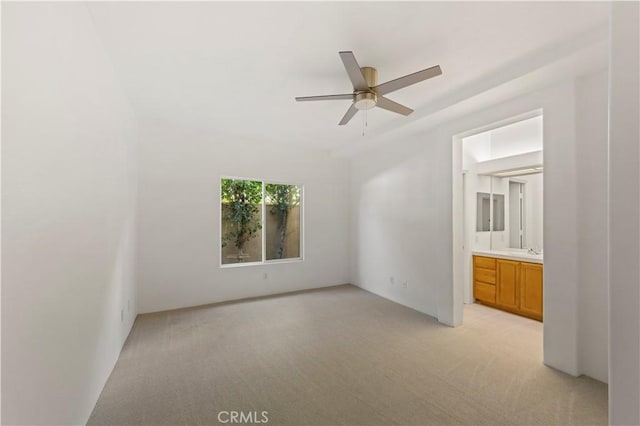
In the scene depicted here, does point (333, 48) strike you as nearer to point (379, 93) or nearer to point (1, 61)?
point (379, 93)

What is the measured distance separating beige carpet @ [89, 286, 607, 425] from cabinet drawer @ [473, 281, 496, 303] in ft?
1.54

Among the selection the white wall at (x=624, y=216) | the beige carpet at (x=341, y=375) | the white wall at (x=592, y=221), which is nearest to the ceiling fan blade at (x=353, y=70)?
the white wall at (x=624, y=216)

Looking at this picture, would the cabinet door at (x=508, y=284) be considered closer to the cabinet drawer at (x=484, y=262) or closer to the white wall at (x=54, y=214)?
the cabinet drawer at (x=484, y=262)

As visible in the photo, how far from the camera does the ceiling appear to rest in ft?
5.98

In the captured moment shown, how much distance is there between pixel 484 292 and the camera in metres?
4.35

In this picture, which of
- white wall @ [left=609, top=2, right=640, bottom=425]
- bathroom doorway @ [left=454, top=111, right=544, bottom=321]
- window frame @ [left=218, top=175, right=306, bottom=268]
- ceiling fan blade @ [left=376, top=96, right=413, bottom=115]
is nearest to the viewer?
white wall @ [left=609, top=2, right=640, bottom=425]

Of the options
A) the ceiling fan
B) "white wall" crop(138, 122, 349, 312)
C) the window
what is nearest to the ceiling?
the ceiling fan

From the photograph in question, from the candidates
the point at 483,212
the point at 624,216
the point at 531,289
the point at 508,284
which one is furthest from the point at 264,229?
the point at 624,216

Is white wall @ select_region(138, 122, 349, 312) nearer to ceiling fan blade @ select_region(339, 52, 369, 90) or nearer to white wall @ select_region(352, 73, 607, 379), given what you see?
white wall @ select_region(352, 73, 607, 379)

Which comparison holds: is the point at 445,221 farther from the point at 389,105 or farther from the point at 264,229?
the point at 264,229

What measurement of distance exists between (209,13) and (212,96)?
4.40 feet

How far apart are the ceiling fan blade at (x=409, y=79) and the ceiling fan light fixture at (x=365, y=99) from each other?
6 centimetres

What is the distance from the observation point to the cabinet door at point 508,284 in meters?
3.91

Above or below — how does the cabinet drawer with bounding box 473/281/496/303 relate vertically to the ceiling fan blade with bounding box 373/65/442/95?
below
